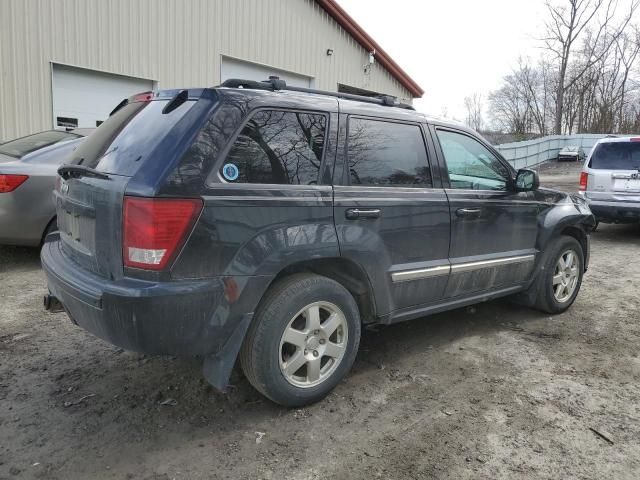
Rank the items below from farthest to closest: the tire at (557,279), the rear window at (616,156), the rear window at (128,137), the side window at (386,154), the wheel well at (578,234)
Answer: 1. the rear window at (616,156)
2. the wheel well at (578,234)
3. the tire at (557,279)
4. the side window at (386,154)
5. the rear window at (128,137)

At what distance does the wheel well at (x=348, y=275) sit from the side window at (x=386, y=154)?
516 mm

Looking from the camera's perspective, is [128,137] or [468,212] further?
[468,212]

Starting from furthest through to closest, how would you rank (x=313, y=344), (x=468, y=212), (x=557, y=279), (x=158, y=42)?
(x=158, y=42) < (x=557, y=279) < (x=468, y=212) < (x=313, y=344)

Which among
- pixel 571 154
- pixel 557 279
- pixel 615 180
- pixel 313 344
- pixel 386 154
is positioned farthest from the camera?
pixel 571 154

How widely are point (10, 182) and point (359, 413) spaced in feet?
14.8

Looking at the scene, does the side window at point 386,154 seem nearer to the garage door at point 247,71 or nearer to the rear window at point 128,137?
the rear window at point 128,137

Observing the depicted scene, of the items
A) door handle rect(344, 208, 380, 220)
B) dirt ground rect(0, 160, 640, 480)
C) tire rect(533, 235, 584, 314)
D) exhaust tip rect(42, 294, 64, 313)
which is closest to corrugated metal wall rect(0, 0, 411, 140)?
dirt ground rect(0, 160, 640, 480)

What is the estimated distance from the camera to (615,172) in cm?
877

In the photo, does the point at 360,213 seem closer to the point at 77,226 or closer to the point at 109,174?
the point at 109,174

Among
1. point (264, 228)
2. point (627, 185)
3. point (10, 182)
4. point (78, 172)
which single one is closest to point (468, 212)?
point (264, 228)

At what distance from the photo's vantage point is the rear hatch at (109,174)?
2572 millimetres

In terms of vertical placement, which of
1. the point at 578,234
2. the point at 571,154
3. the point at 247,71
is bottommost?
the point at 578,234

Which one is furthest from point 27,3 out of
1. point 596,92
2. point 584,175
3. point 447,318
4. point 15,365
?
point 596,92

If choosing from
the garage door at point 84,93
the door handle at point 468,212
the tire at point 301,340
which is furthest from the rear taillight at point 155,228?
the garage door at point 84,93
